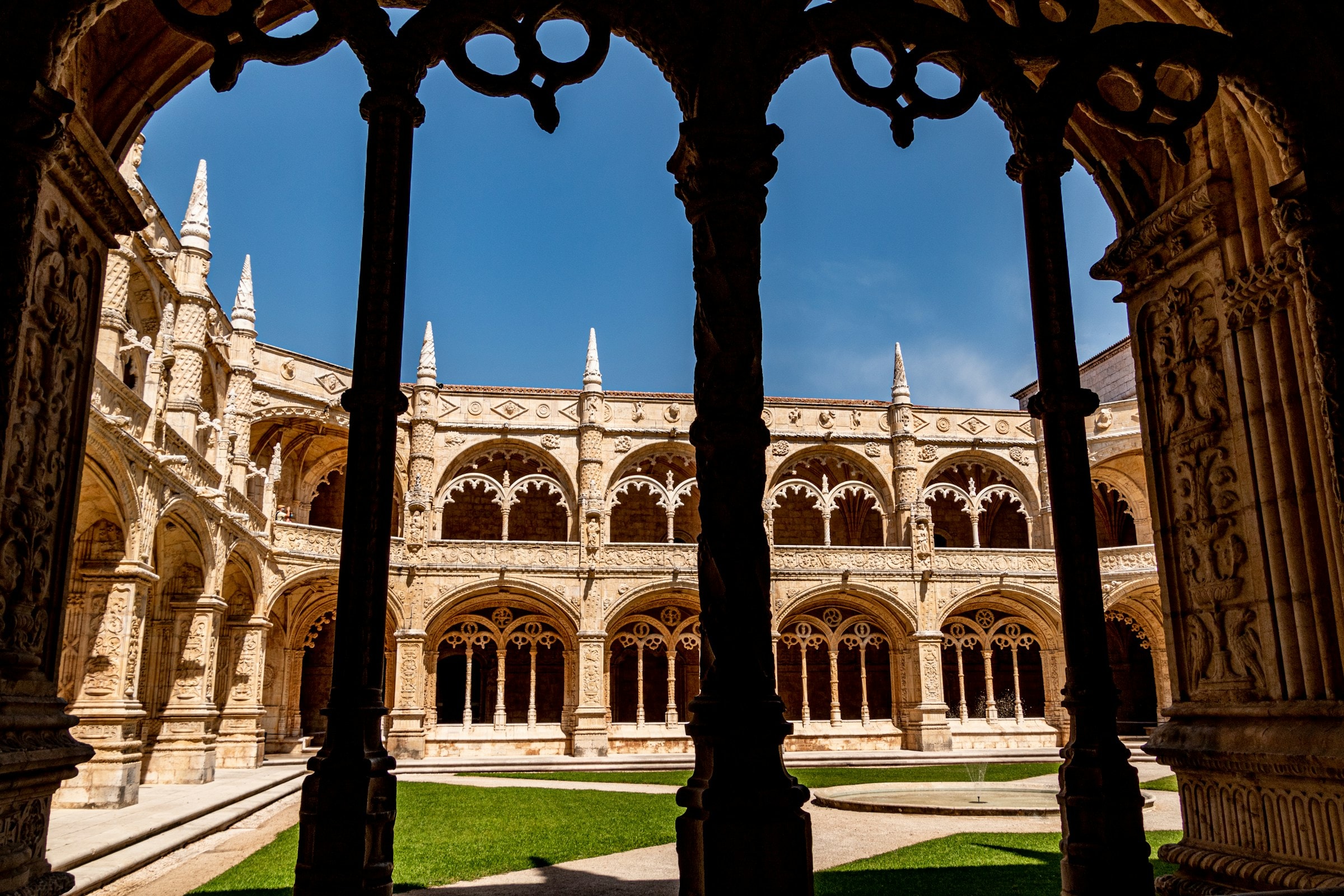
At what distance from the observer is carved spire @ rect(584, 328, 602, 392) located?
72.1 ft

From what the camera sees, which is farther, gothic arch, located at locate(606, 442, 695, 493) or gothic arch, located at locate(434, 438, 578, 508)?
gothic arch, located at locate(606, 442, 695, 493)

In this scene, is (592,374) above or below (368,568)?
above

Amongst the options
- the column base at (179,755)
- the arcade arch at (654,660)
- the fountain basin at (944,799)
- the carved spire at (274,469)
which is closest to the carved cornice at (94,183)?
the fountain basin at (944,799)

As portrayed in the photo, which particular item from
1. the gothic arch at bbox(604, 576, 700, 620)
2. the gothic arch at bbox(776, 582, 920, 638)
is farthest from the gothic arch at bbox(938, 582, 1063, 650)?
the gothic arch at bbox(604, 576, 700, 620)

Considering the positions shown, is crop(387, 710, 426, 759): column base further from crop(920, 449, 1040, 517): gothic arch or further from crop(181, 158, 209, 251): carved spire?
crop(920, 449, 1040, 517): gothic arch

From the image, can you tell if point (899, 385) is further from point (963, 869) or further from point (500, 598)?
point (963, 869)

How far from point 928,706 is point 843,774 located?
5.94 meters

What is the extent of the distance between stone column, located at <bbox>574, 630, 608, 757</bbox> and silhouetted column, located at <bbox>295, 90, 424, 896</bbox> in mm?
17469

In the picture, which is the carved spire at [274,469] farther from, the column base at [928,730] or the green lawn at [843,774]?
the column base at [928,730]

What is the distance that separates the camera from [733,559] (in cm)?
278

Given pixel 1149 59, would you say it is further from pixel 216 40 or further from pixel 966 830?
pixel 966 830

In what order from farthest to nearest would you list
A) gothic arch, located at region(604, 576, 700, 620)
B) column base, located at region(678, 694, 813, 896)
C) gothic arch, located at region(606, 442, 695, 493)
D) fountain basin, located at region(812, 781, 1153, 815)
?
gothic arch, located at region(606, 442, 695, 493)
gothic arch, located at region(604, 576, 700, 620)
fountain basin, located at region(812, 781, 1153, 815)
column base, located at region(678, 694, 813, 896)

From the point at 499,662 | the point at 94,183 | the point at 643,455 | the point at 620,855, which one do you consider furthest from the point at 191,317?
the point at 94,183

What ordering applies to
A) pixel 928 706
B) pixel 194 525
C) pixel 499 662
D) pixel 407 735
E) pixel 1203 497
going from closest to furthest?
1. pixel 1203 497
2. pixel 194 525
3. pixel 407 735
4. pixel 499 662
5. pixel 928 706
